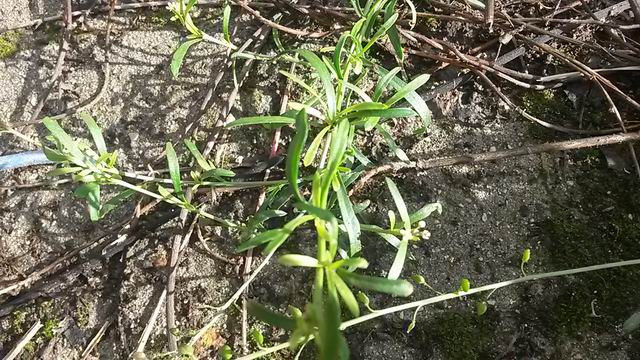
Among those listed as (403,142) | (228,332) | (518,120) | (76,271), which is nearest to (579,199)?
(518,120)

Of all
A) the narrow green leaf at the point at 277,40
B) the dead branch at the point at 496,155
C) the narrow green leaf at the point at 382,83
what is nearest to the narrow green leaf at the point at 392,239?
the dead branch at the point at 496,155

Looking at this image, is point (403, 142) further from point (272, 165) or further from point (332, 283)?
point (332, 283)

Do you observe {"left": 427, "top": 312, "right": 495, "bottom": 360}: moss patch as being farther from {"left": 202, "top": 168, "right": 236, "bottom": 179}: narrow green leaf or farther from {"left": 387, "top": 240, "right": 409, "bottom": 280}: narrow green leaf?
{"left": 202, "top": 168, "right": 236, "bottom": 179}: narrow green leaf

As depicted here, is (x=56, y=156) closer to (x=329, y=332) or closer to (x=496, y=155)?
(x=329, y=332)

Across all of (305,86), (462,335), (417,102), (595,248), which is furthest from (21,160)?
(595,248)

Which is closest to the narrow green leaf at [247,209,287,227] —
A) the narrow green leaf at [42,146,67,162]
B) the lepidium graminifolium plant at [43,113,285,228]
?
the lepidium graminifolium plant at [43,113,285,228]

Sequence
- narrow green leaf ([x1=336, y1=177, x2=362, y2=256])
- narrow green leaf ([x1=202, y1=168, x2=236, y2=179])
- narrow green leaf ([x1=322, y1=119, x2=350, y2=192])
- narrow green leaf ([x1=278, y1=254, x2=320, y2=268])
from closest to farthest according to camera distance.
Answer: narrow green leaf ([x1=278, y1=254, x2=320, y2=268]) → narrow green leaf ([x1=322, y1=119, x2=350, y2=192]) → narrow green leaf ([x1=336, y1=177, x2=362, y2=256]) → narrow green leaf ([x1=202, y1=168, x2=236, y2=179])

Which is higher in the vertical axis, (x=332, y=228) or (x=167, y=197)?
(x=167, y=197)

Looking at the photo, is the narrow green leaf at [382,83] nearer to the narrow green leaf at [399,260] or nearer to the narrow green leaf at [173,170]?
the narrow green leaf at [399,260]
